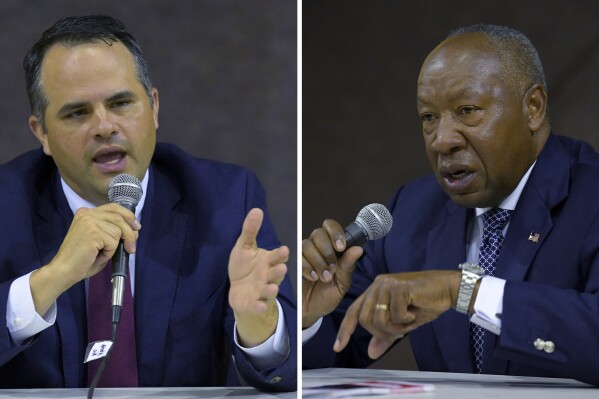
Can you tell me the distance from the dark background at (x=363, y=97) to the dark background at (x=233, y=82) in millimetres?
246

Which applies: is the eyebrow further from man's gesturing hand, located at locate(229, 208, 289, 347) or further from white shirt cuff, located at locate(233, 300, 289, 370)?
white shirt cuff, located at locate(233, 300, 289, 370)

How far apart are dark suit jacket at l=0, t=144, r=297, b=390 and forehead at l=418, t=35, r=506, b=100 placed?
619 millimetres

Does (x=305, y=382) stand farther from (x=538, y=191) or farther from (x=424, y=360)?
(x=538, y=191)

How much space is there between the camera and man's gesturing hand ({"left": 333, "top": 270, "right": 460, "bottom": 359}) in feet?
7.47

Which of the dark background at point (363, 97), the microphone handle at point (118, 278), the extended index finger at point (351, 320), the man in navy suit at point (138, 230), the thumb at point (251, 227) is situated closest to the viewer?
the microphone handle at point (118, 278)

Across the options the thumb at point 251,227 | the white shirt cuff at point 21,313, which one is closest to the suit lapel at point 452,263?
the thumb at point 251,227

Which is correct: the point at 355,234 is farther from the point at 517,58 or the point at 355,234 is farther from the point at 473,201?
the point at 517,58

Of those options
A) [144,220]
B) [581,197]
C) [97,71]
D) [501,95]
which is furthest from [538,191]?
[97,71]

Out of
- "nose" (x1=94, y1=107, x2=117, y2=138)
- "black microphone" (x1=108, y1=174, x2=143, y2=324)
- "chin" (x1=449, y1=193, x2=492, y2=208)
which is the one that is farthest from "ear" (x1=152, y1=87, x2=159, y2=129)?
"chin" (x1=449, y1=193, x2=492, y2=208)

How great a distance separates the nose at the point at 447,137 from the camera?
2.56m

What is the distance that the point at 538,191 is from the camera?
2521mm

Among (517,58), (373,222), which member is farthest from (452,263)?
(517,58)

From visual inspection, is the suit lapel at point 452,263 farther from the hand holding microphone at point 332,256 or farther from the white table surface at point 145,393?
the white table surface at point 145,393

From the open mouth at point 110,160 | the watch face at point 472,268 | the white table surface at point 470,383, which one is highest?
the open mouth at point 110,160
